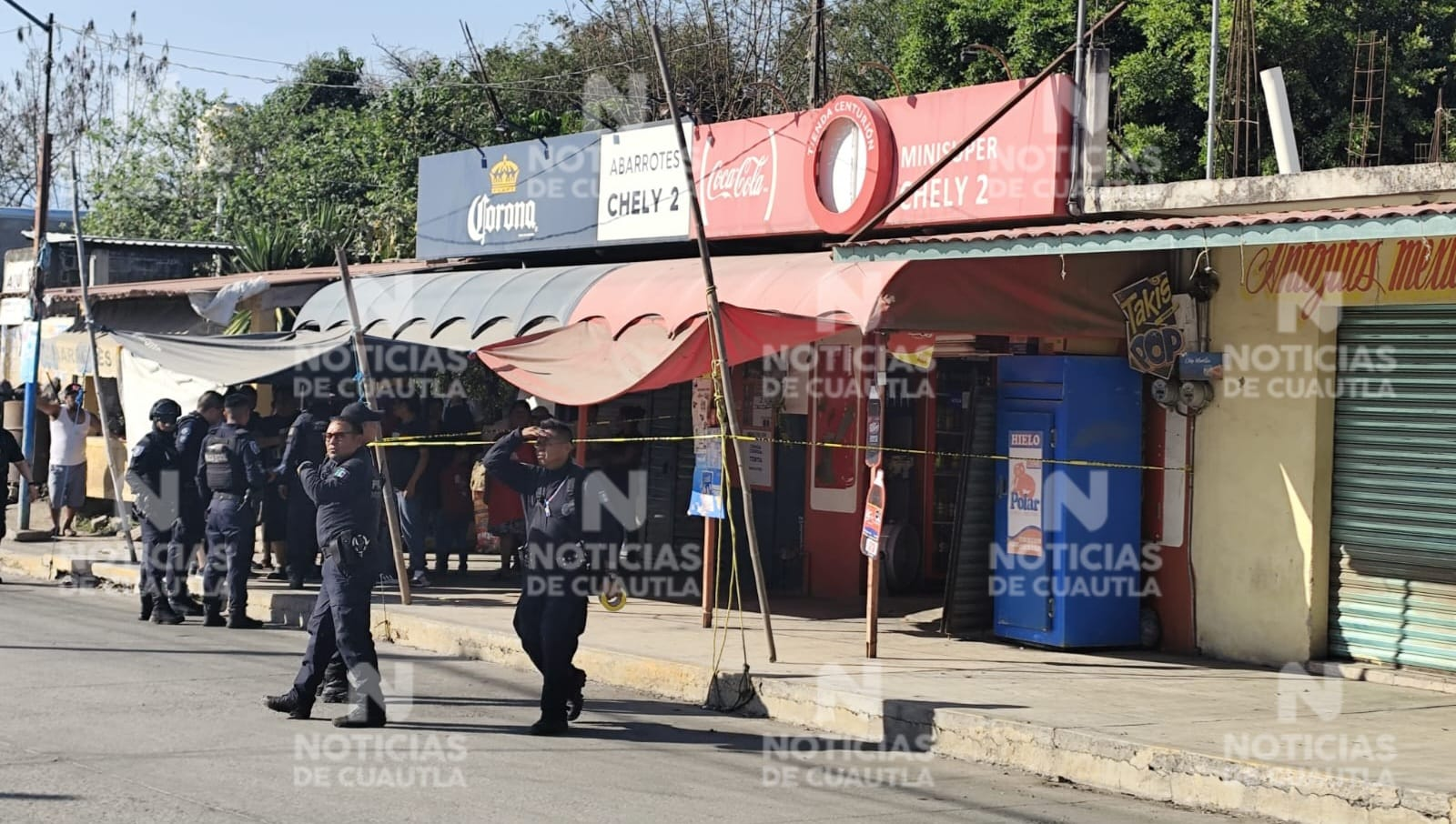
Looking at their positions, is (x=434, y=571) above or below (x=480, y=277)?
below

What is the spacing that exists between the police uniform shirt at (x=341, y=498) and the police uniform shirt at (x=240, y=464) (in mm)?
3924

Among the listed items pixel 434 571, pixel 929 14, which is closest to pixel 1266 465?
pixel 434 571

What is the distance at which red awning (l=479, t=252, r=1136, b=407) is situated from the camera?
37.9 ft

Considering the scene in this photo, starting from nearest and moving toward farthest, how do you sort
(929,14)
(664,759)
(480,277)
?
(664,759) → (480,277) → (929,14)

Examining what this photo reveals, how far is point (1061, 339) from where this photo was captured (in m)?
12.8

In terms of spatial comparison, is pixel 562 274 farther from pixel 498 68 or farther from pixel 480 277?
pixel 498 68

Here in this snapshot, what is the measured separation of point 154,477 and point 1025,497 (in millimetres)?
7237

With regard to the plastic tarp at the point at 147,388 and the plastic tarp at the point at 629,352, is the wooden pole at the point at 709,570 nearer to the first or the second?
the plastic tarp at the point at 629,352

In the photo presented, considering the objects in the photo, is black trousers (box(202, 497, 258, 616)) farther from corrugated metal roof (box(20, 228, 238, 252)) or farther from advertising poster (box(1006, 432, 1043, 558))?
corrugated metal roof (box(20, 228, 238, 252))

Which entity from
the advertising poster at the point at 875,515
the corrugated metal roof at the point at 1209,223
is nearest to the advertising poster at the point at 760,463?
the advertising poster at the point at 875,515

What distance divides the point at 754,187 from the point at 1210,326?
490 cm

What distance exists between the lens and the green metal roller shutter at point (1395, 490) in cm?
1097

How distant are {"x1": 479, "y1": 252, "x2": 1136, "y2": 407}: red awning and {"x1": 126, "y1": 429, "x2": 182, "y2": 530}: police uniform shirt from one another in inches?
120

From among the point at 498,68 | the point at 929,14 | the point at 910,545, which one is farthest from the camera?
the point at 498,68
